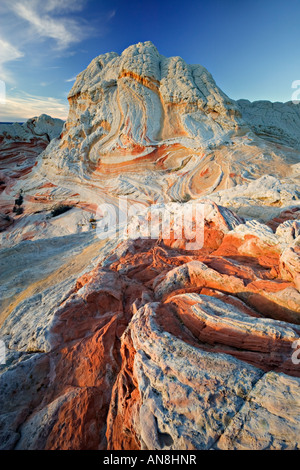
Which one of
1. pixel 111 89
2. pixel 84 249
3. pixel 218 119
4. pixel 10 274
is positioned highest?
pixel 111 89

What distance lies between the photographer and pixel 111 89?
17688 mm

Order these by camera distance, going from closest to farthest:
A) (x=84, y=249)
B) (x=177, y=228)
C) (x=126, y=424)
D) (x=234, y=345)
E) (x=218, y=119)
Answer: (x=126, y=424) → (x=234, y=345) → (x=177, y=228) → (x=84, y=249) → (x=218, y=119)

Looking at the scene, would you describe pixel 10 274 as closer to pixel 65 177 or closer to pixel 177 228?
pixel 177 228

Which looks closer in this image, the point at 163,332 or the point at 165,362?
the point at 165,362

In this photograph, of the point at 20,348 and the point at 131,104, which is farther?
the point at 131,104

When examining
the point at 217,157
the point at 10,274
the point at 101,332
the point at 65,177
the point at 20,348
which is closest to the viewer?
the point at 101,332

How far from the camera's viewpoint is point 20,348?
3.42m

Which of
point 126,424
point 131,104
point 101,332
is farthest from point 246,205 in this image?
point 131,104

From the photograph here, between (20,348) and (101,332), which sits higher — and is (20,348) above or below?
below

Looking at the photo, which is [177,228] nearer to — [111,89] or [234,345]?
[234,345]

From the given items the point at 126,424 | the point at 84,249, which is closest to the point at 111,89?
the point at 84,249

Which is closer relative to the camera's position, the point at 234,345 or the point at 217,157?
the point at 234,345

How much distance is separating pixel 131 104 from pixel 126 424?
63.0 ft

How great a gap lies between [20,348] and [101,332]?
155cm
